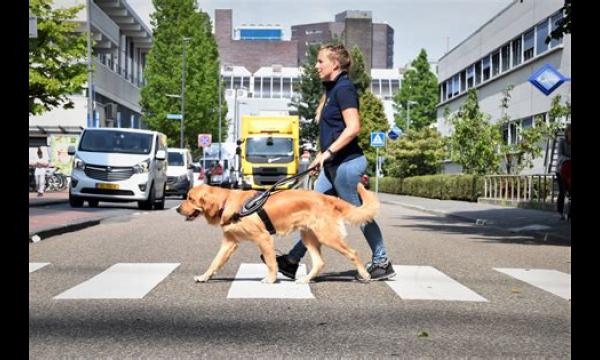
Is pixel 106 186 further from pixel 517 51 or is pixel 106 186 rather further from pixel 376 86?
pixel 376 86

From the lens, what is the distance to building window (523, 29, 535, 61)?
128 feet

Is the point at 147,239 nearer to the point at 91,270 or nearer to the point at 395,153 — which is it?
the point at 91,270

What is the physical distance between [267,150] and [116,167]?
1254cm

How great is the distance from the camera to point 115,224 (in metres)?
16.6

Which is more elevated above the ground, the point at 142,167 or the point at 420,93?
the point at 420,93

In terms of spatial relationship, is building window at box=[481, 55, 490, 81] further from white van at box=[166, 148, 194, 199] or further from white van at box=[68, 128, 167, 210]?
white van at box=[68, 128, 167, 210]

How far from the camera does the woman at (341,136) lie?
25.2ft

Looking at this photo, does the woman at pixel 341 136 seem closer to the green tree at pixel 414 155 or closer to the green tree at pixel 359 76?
the green tree at pixel 414 155

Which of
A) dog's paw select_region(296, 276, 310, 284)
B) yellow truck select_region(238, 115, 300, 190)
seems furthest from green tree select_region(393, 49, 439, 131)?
dog's paw select_region(296, 276, 310, 284)

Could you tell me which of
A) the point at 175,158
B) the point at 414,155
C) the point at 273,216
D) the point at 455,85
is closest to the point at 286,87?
the point at 455,85

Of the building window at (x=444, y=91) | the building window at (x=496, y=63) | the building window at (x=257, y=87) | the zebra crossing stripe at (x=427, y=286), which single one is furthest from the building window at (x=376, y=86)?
the zebra crossing stripe at (x=427, y=286)

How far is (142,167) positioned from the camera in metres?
21.9

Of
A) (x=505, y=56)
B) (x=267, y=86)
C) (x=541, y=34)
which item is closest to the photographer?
(x=541, y=34)

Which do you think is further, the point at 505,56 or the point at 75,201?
the point at 505,56
